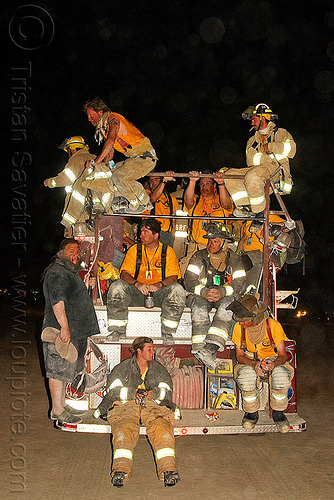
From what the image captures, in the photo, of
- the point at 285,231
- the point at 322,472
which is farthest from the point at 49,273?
the point at 322,472

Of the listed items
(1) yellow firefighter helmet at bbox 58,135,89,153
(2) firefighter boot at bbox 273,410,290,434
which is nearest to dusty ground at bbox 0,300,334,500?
(2) firefighter boot at bbox 273,410,290,434

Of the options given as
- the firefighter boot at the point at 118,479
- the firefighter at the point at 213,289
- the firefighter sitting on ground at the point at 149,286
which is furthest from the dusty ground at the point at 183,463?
the firefighter sitting on ground at the point at 149,286

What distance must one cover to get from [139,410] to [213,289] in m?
1.69

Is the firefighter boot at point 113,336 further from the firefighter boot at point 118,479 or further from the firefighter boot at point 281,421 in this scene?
the firefighter boot at point 281,421

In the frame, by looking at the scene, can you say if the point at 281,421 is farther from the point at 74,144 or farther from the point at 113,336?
the point at 74,144

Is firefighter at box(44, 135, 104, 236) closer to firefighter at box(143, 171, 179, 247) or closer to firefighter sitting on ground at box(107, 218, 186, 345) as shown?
firefighter sitting on ground at box(107, 218, 186, 345)

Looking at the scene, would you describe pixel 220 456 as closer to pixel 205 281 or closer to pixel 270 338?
pixel 270 338

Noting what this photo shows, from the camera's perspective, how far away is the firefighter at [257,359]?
571 cm

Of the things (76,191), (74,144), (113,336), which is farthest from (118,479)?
(74,144)

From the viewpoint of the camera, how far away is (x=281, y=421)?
571 cm

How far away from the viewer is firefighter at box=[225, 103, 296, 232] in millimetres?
6832

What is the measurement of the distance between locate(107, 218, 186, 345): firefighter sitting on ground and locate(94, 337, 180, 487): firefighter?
0.52m

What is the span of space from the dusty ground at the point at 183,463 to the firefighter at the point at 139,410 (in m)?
0.21

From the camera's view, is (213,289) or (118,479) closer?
(118,479)
